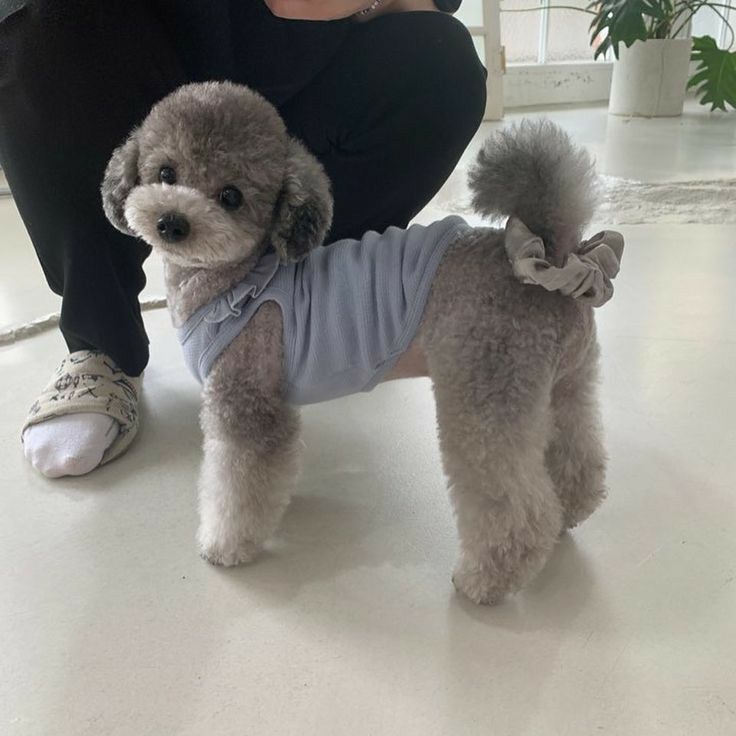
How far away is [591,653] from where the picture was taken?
659mm

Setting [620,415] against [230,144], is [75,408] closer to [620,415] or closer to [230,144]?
[230,144]

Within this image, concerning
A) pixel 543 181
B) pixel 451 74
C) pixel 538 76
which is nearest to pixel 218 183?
pixel 543 181

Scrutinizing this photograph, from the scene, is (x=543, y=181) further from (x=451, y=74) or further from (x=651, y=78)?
(x=651, y=78)

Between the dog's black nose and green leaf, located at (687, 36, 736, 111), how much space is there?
3.67 metres

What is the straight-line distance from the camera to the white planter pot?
11.3 ft

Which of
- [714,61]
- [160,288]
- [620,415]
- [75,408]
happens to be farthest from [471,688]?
[714,61]

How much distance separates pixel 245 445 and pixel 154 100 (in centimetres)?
50

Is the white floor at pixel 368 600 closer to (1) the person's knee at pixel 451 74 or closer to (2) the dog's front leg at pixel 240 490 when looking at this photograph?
(2) the dog's front leg at pixel 240 490

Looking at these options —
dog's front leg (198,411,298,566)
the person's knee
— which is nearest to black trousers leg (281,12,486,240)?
the person's knee

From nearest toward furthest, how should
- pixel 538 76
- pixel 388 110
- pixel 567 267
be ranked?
1. pixel 567 267
2. pixel 388 110
3. pixel 538 76

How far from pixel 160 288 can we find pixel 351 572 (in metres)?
0.99

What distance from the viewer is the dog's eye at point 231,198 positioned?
28.6 inches

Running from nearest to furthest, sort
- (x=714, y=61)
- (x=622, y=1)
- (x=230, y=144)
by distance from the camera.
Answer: (x=230, y=144)
(x=622, y=1)
(x=714, y=61)

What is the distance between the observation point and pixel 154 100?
97 centimetres
